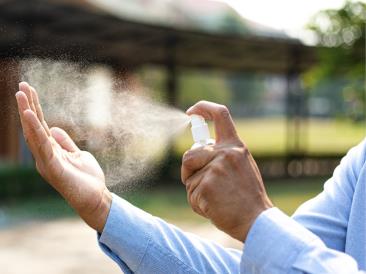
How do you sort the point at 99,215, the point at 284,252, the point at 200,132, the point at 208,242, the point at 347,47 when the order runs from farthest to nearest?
the point at 347,47 → the point at 208,242 → the point at 99,215 → the point at 200,132 → the point at 284,252

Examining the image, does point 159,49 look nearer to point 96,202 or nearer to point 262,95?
point 96,202

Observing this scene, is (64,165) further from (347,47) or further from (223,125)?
(347,47)

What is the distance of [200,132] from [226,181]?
156 mm

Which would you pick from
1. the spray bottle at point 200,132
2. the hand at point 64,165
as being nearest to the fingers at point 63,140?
the hand at point 64,165

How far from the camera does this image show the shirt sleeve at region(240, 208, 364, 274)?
1228 mm

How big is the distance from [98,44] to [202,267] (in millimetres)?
10473

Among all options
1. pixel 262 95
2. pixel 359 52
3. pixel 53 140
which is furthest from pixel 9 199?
pixel 262 95

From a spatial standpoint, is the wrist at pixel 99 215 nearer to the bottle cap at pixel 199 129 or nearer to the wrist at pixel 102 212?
the wrist at pixel 102 212

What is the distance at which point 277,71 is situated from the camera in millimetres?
21703

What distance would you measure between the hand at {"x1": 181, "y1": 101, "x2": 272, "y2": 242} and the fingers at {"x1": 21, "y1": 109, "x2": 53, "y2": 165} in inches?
15.0

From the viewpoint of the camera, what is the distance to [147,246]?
161cm

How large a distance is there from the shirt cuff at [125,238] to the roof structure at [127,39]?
5094 mm

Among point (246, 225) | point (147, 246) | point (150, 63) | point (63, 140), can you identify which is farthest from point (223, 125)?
point (150, 63)

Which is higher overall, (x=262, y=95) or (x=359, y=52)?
(x=359, y=52)
